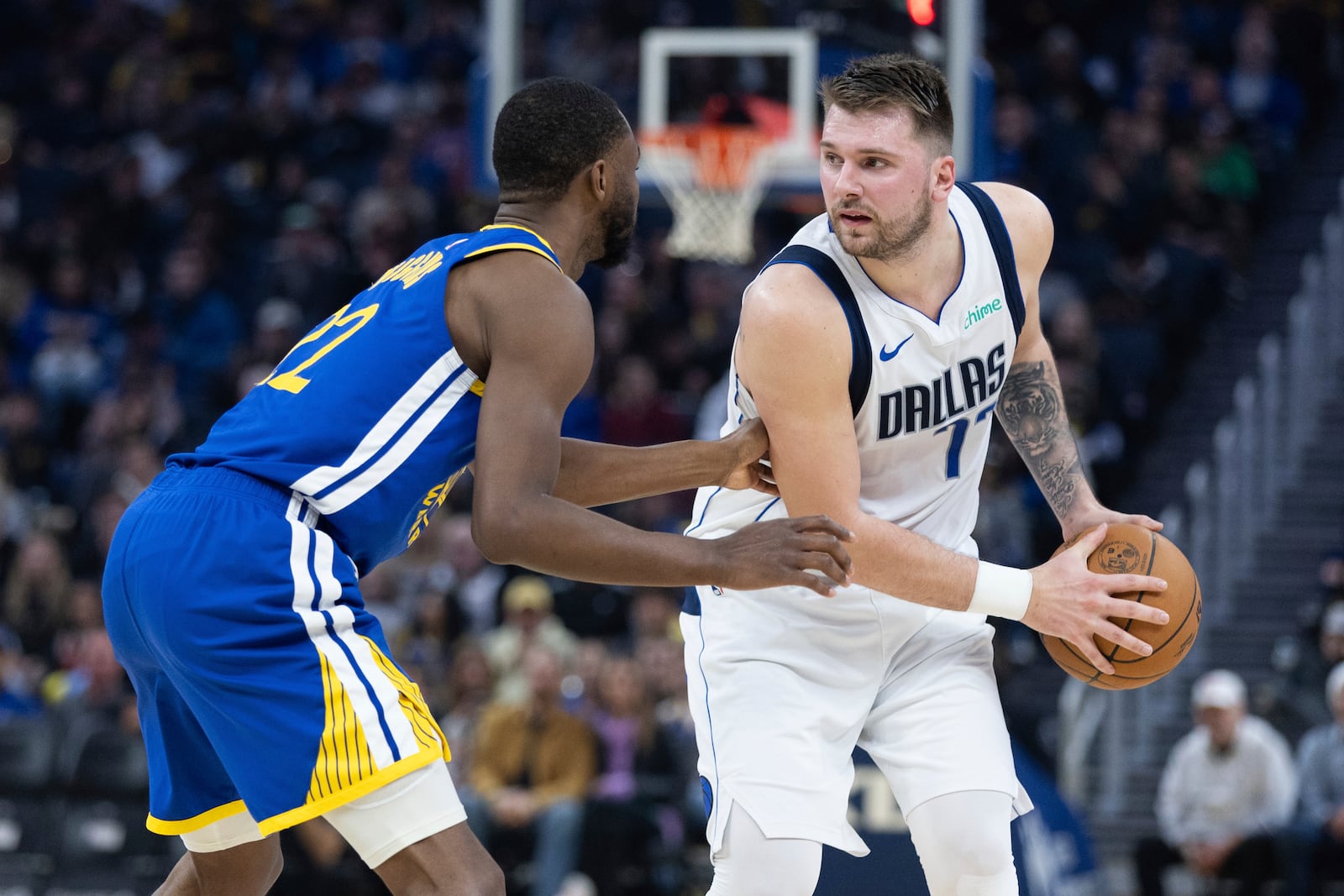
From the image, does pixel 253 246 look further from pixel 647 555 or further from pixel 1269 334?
pixel 647 555

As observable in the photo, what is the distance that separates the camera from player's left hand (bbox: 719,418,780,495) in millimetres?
4301

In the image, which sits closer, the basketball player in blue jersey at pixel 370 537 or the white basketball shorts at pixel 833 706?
the basketball player in blue jersey at pixel 370 537

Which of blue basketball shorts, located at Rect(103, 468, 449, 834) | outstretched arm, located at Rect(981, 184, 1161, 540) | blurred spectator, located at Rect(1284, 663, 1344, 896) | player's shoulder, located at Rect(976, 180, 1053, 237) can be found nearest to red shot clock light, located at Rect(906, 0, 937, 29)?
blurred spectator, located at Rect(1284, 663, 1344, 896)

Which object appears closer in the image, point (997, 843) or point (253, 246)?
point (997, 843)

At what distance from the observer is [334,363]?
12.4 ft

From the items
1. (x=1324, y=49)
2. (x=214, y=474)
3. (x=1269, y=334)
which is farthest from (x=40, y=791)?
(x=1324, y=49)

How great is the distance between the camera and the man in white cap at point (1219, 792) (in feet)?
29.9

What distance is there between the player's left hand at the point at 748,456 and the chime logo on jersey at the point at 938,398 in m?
0.31

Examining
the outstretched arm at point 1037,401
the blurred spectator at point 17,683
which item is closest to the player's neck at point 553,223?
the outstretched arm at point 1037,401

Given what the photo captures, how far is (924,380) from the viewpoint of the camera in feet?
14.1

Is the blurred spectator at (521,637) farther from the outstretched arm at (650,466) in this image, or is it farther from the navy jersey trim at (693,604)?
the outstretched arm at (650,466)

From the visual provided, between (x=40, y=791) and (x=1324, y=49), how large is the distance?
1180 cm

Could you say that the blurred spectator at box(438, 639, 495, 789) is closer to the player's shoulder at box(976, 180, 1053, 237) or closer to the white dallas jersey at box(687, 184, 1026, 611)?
the white dallas jersey at box(687, 184, 1026, 611)

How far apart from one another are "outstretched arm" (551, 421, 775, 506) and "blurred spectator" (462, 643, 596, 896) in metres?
5.26
